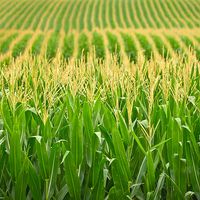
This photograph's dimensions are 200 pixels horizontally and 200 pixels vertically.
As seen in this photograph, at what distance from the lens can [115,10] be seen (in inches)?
1250

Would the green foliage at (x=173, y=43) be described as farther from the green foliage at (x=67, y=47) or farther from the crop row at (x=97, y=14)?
the crop row at (x=97, y=14)

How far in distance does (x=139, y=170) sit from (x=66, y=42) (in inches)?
461

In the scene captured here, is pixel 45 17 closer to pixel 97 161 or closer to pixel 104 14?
pixel 104 14

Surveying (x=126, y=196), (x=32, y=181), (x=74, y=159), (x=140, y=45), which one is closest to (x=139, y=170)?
(x=126, y=196)

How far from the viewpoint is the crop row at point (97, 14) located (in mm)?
26891

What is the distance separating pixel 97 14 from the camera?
3022 centimetres

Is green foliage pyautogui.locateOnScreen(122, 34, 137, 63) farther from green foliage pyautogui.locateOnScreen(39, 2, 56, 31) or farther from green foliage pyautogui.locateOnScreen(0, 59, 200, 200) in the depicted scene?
green foliage pyautogui.locateOnScreen(39, 2, 56, 31)

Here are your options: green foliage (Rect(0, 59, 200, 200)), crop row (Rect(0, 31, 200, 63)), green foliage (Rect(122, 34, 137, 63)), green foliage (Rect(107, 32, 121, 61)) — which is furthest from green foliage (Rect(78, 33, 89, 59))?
green foliage (Rect(0, 59, 200, 200))

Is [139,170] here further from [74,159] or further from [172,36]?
[172,36]

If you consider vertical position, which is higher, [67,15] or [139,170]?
[139,170]

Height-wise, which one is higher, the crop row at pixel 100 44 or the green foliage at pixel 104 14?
the crop row at pixel 100 44

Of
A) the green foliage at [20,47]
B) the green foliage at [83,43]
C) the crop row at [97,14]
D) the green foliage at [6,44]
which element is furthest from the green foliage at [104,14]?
the green foliage at [20,47]

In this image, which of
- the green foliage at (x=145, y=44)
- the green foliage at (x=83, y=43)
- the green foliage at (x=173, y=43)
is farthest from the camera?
the green foliage at (x=83, y=43)


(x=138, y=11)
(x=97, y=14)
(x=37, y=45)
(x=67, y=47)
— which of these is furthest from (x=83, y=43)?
(x=138, y=11)
